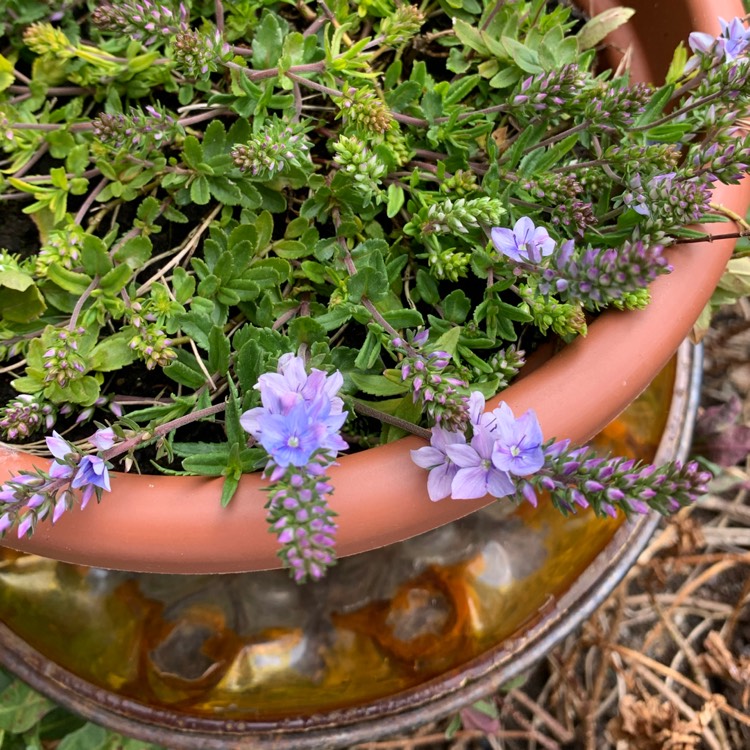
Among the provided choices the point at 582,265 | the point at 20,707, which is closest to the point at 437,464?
the point at 582,265

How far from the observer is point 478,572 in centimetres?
153

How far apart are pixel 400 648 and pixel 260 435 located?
2.57ft

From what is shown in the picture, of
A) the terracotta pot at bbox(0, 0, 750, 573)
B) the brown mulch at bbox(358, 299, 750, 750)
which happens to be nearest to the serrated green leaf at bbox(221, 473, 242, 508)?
the terracotta pot at bbox(0, 0, 750, 573)

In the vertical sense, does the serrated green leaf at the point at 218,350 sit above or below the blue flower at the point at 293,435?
below

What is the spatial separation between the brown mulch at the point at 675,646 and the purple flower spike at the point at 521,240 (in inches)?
48.6

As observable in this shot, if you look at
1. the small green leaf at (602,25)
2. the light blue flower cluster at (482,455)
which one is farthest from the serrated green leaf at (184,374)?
the small green leaf at (602,25)

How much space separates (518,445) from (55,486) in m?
0.60

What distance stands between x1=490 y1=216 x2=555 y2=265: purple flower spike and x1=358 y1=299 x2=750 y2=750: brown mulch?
1.23 m

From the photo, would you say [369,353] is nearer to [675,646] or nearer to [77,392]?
[77,392]

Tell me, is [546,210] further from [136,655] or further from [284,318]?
[136,655]

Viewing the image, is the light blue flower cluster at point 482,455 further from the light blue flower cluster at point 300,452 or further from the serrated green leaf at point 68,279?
the serrated green leaf at point 68,279

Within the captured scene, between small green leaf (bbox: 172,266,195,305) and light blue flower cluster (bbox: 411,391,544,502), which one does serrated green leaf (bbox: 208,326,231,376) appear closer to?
small green leaf (bbox: 172,266,195,305)

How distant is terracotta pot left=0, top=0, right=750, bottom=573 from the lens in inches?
40.2

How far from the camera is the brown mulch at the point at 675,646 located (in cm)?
202
